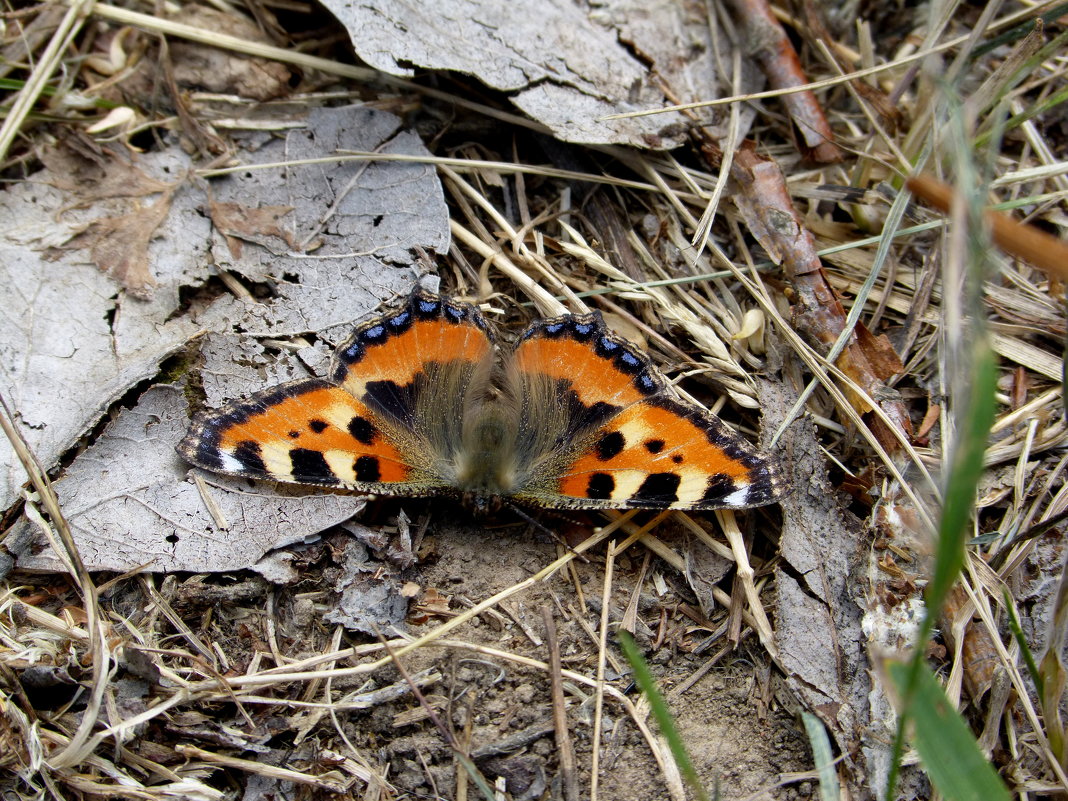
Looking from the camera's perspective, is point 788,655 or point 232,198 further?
point 232,198

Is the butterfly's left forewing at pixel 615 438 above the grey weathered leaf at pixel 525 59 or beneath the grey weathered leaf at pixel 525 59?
beneath

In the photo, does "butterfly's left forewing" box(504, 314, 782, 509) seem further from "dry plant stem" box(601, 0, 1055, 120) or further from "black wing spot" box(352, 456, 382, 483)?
"dry plant stem" box(601, 0, 1055, 120)

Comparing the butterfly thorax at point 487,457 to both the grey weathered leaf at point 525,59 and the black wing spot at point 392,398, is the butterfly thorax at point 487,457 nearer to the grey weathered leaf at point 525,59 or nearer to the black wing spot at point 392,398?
the black wing spot at point 392,398

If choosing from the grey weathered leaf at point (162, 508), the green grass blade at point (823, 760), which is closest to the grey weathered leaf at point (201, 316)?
the grey weathered leaf at point (162, 508)

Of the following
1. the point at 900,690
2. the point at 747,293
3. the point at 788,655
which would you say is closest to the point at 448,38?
the point at 747,293

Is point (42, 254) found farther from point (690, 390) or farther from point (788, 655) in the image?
point (788, 655)

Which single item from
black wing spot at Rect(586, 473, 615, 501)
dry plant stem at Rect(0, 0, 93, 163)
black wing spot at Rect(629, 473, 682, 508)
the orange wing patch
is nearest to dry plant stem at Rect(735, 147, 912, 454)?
black wing spot at Rect(629, 473, 682, 508)

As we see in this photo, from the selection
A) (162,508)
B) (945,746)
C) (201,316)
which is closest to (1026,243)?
(945,746)
